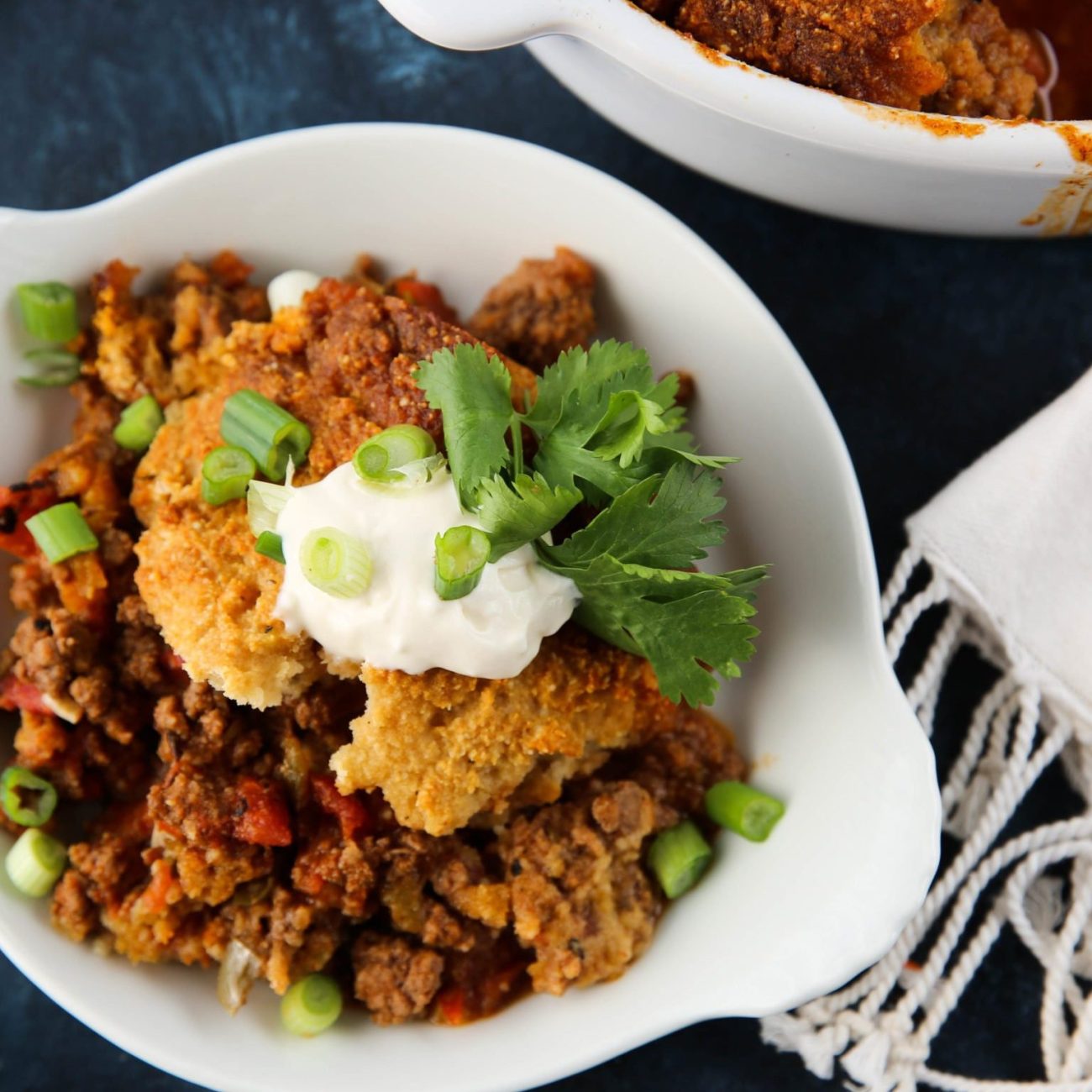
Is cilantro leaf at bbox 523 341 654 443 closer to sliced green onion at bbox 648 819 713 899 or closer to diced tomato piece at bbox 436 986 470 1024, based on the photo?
sliced green onion at bbox 648 819 713 899

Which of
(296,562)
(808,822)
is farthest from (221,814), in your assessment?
(808,822)

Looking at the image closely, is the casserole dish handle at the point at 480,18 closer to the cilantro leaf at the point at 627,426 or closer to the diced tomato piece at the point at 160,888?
the cilantro leaf at the point at 627,426

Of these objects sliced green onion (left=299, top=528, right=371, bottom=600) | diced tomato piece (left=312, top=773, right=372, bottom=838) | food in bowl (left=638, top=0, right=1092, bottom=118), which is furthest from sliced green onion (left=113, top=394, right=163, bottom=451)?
food in bowl (left=638, top=0, right=1092, bottom=118)

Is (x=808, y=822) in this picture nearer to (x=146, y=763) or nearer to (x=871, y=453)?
(x=871, y=453)

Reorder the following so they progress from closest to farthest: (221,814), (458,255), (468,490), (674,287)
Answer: (468,490) < (221,814) < (674,287) < (458,255)

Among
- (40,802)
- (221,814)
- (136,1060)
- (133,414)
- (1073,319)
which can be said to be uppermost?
(1073,319)

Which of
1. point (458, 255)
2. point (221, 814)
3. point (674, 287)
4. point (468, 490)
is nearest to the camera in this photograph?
point (468, 490)
